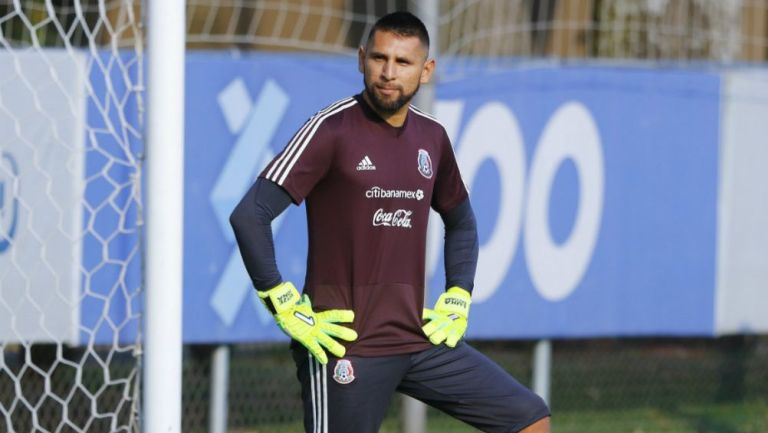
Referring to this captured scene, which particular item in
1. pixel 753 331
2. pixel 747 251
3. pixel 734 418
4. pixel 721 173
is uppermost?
pixel 721 173

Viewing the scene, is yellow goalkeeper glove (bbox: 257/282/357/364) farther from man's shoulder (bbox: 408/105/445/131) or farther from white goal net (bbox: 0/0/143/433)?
white goal net (bbox: 0/0/143/433)

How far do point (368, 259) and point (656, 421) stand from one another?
381 centimetres

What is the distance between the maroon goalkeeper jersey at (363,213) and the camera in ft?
13.3

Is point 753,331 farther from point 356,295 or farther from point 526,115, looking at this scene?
point 356,295

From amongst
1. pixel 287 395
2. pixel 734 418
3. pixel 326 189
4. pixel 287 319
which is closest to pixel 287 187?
pixel 326 189

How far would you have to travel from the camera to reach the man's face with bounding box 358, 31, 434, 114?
4066 mm

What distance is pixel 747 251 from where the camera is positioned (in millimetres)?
6977

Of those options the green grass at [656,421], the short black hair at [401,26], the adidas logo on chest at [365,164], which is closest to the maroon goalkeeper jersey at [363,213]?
the adidas logo on chest at [365,164]

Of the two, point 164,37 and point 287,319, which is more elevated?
point 164,37

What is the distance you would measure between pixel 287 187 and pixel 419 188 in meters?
0.48

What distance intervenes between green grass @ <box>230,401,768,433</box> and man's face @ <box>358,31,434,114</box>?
3168mm

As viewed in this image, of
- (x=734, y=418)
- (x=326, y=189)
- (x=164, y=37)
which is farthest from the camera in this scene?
(x=734, y=418)

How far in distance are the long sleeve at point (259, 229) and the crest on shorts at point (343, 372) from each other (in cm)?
34

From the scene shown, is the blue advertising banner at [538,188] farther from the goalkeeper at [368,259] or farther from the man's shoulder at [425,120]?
the goalkeeper at [368,259]
